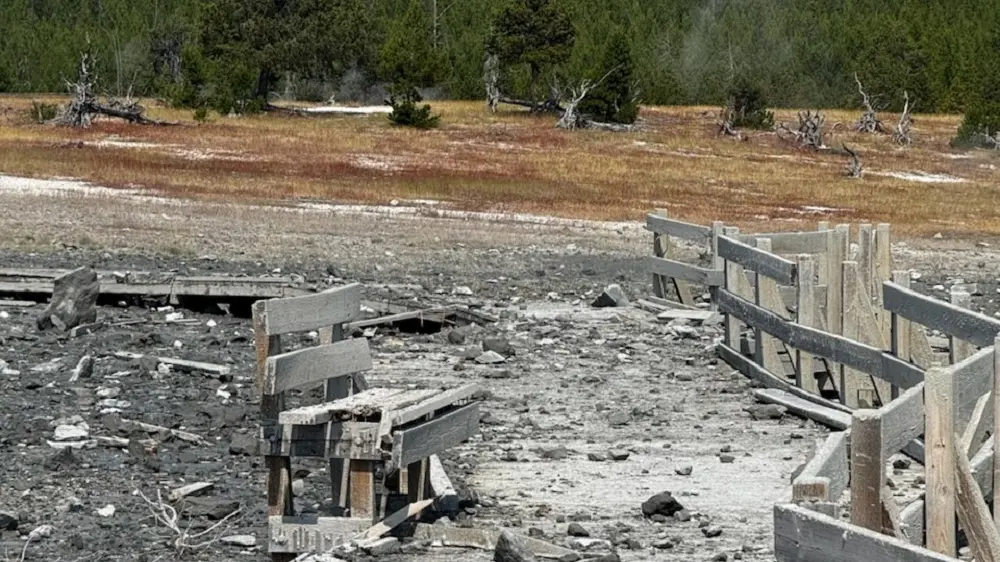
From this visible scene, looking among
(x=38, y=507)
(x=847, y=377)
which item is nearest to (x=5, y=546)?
(x=38, y=507)

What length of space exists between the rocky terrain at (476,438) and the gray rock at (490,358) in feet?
0.10

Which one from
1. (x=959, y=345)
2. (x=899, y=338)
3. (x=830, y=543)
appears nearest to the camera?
(x=830, y=543)

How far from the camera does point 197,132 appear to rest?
54625 millimetres

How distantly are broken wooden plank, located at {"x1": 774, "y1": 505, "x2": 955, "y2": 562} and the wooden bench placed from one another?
124 inches

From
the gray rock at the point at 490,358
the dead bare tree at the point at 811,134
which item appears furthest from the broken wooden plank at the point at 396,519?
the dead bare tree at the point at 811,134

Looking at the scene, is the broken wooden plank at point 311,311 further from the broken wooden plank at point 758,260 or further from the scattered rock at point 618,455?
the broken wooden plank at point 758,260

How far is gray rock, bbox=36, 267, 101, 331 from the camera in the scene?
51.5ft

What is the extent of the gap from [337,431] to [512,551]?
1079 millimetres

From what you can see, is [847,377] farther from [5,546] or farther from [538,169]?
[538,169]

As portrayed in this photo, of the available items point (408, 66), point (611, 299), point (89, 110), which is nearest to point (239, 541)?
point (611, 299)

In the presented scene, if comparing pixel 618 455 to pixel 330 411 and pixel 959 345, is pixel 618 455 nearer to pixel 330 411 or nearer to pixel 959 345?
pixel 959 345

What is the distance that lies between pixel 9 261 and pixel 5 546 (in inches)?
515

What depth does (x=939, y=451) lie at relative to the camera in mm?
6473

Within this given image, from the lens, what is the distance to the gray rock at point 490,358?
15.4 meters
